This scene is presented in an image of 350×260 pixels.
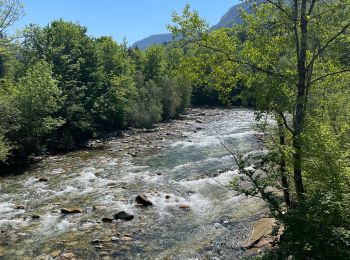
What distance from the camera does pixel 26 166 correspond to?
33.0 metres

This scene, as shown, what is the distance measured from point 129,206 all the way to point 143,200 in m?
0.93

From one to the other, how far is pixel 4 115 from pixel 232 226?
22974 mm

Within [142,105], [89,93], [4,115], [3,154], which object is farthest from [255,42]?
[142,105]

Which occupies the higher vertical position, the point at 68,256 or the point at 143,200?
the point at 143,200

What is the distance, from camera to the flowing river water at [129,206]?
52.6ft

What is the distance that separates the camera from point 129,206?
2162 cm

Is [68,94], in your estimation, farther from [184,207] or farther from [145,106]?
[184,207]

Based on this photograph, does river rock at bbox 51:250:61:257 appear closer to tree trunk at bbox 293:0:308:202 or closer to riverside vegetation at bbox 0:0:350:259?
riverside vegetation at bbox 0:0:350:259

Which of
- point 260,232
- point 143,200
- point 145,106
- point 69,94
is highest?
point 69,94

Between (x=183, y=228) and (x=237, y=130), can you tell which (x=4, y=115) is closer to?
(x=183, y=228)

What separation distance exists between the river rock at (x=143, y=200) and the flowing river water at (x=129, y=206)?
Result: 37cm

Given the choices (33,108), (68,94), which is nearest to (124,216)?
(33,108)

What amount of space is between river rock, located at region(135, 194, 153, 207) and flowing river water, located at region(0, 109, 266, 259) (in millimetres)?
371

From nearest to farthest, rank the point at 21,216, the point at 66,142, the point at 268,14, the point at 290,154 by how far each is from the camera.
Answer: the point at 290,154, the point at 268,14, the point at 21,216, the point at 66,142
